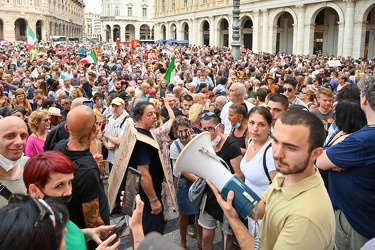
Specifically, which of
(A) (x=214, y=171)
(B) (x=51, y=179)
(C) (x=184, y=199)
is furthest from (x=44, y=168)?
(C) (x=184, y=199)

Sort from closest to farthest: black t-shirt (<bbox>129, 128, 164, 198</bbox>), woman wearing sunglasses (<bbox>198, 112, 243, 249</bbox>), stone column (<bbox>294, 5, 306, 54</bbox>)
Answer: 1. black t-shirt (<bbox>129, 128, 164, 198</bbox>)
2. woman wearing sunglasses (<bbox>198, 112, 243, 249</bbox>)
3. stone column (<bbox>294, 5, 306, 54</bbox>)

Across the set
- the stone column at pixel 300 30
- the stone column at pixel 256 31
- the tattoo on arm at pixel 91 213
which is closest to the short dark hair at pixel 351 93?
the tattoo on arm at pixel 91 213

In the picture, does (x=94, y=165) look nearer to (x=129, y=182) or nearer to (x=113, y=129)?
(x=129, y=182)

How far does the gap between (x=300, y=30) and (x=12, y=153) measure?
2965 centimetres

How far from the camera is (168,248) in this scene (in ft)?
2.80

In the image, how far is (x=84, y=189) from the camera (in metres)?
2.52

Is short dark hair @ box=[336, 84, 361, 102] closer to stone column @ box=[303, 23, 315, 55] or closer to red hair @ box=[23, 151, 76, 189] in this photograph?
red hair @ box=[23, 151, 76, 189]

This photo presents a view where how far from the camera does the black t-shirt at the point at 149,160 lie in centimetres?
341

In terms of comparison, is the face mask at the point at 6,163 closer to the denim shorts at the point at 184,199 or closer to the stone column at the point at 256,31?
the denim shorts at the point at 184,199

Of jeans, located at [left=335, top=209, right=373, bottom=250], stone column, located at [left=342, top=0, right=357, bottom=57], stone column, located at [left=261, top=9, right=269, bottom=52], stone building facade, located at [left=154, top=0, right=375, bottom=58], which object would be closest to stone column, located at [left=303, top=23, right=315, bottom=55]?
stone building facade, located at [left=154, top=0, right=375, bottom=58]

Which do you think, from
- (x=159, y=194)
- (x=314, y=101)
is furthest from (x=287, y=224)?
(x=314, y=101)

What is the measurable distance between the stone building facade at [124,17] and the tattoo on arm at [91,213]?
304 ft

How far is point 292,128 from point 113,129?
4054mm

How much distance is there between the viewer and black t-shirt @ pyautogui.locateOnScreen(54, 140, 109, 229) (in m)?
2.53
